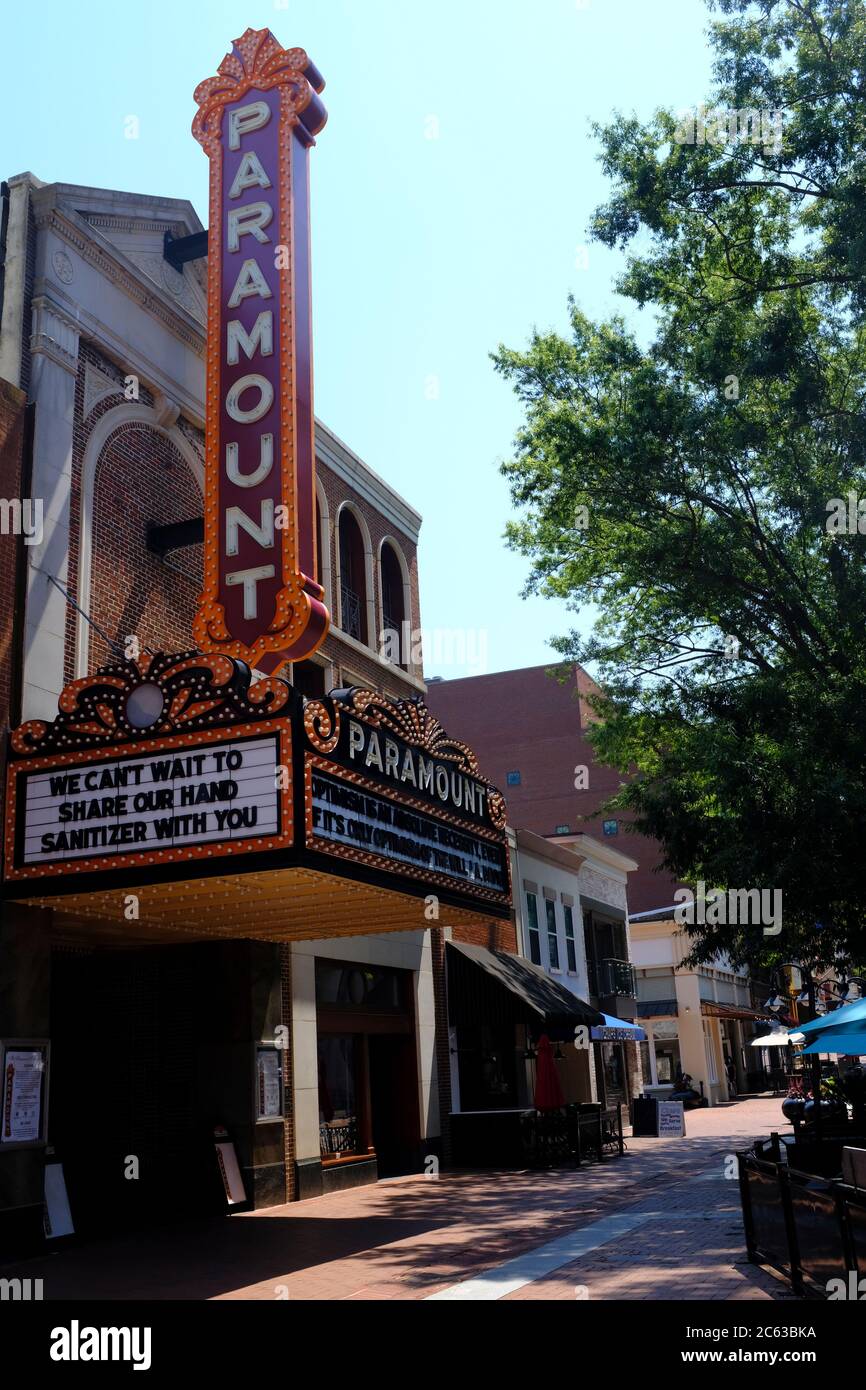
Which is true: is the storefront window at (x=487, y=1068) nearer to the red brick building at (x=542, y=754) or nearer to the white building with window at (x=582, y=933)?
the white building with window at (x=582, y=933)

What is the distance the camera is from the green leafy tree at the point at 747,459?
1775 centimetres

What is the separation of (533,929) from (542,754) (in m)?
30.7

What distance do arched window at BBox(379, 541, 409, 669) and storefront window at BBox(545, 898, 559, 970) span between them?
11.0m

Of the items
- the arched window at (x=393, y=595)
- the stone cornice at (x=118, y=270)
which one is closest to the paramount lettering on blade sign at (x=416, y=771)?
the stone cornice at (x=118, y=270)

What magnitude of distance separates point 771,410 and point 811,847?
721 cm

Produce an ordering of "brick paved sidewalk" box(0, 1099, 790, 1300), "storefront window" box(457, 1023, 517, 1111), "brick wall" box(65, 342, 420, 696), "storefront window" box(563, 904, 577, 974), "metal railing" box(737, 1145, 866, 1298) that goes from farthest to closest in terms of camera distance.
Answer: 1. "storefront window" box(563, 904, 577, 974)
2. "storefront window" box(457, 1023, 517, 1111)
3. "brick wall" box(65, 342, 420, 696)
4. "brick paved sidewalk" box(0, 1099, 790, 1300)
5. "metal railing" box(737, 1145, 866, 1298)

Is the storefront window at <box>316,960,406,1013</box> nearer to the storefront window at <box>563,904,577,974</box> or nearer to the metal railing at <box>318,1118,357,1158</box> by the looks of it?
the metal railing at <box>318,1118,357,1158</box>

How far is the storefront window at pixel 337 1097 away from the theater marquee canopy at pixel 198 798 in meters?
5.84

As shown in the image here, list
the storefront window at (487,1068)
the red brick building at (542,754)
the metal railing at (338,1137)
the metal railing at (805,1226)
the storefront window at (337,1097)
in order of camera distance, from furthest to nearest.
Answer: the red brick building at (542,754), the storefront window at (487,1068), the storefront window at (337,1097), the metal railing at (338,1137), the metal railing at (805,1226)

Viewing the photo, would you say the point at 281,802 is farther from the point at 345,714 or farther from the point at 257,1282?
the point at 257,1282

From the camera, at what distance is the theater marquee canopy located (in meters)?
11.1

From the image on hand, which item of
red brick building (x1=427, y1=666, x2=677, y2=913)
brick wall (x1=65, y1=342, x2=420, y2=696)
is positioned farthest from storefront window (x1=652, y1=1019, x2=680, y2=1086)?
brick wall (x1=65, y1=342, x2=420, y2=696)

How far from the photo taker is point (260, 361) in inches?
563
